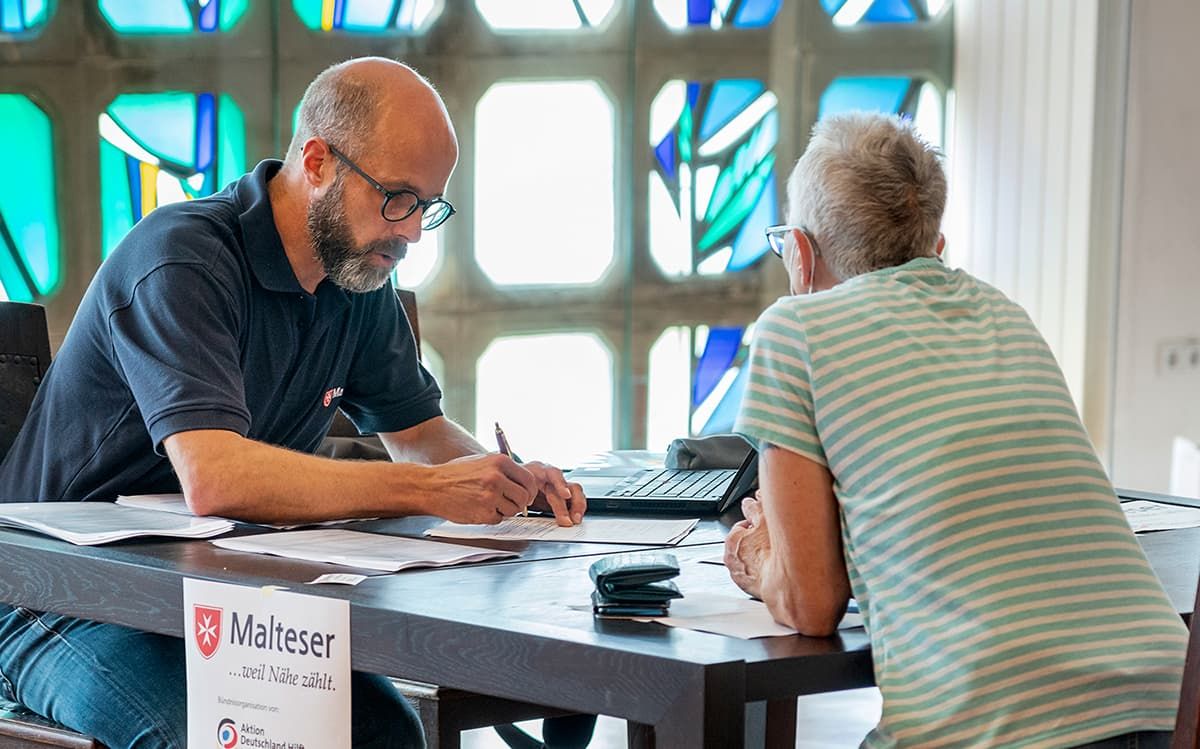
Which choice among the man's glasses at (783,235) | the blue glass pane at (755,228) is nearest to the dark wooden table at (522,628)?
the man's glasses at (783,235)

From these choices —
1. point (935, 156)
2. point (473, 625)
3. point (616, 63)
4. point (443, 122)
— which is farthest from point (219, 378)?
point (616, 63)

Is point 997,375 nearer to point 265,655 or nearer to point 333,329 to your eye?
point 265,655

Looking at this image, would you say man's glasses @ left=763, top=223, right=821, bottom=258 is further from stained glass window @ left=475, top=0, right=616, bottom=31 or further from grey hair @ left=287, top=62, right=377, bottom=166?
stained glass window @ left=475, top=0, right=616, bottom=31

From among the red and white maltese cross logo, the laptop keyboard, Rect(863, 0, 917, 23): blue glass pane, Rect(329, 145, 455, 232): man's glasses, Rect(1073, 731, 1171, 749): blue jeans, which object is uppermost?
Rect(863, 0, 917, 23): blue glass pane

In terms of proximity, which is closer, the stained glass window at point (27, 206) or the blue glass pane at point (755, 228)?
the stained glass window at point (27, 206)

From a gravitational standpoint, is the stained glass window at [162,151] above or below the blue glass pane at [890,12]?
below

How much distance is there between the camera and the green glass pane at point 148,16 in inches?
178

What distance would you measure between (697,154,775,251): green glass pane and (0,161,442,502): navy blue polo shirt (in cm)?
262

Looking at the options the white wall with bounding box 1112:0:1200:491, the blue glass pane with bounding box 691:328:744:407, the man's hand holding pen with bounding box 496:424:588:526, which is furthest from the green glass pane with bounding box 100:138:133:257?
the white wall with bounding box 1112:0:1200:491

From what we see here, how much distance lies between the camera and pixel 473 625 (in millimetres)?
1489

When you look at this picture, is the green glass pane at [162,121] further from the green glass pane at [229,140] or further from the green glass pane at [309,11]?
the green glass pane at [309,11]

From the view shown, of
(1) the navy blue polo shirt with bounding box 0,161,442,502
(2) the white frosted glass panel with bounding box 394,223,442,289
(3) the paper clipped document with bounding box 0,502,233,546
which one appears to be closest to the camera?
(3) the paper clipped document with bounding box 0,502,233,546

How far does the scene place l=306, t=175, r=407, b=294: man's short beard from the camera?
2406 mm

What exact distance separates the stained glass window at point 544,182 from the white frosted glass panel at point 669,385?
1.10 feet
